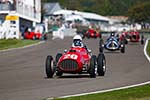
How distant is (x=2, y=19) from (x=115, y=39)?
3444 centimetres

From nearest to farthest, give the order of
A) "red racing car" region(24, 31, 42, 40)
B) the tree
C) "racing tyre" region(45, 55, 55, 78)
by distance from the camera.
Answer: "racing tyre" region(45, 55, 55, 78) < "red racing car" region(24, 31, 42, 40) < the tree

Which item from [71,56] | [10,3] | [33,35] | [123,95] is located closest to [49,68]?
[71,56]

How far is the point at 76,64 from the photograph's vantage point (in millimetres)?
18938

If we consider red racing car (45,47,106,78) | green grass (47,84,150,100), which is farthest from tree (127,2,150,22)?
green grass (47,84,150,100)

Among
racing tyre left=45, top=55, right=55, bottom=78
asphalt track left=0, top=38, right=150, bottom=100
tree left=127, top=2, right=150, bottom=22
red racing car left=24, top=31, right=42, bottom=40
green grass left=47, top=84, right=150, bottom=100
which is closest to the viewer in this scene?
green grass left=47, top=84, right=150, bottom=100

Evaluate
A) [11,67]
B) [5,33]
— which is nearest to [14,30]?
[5,33]

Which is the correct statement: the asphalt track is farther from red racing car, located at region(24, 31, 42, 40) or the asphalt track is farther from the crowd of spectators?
the crowd of spectators

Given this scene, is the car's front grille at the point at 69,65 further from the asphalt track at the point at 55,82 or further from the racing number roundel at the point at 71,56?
the asphalt track at the point at 55,82

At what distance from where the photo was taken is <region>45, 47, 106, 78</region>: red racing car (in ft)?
62.1

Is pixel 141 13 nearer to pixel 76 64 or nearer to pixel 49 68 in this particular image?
pixel 49 68

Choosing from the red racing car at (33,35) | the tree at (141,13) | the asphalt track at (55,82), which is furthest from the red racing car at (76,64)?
the tree at (141,13)

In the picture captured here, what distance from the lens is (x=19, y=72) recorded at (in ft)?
73.8

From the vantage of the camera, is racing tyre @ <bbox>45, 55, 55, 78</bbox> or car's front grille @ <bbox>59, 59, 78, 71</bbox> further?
racing tyre @ <bbox>45, 55, 55, 78</bbox>

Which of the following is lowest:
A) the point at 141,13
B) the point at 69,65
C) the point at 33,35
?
the point at 33,35
